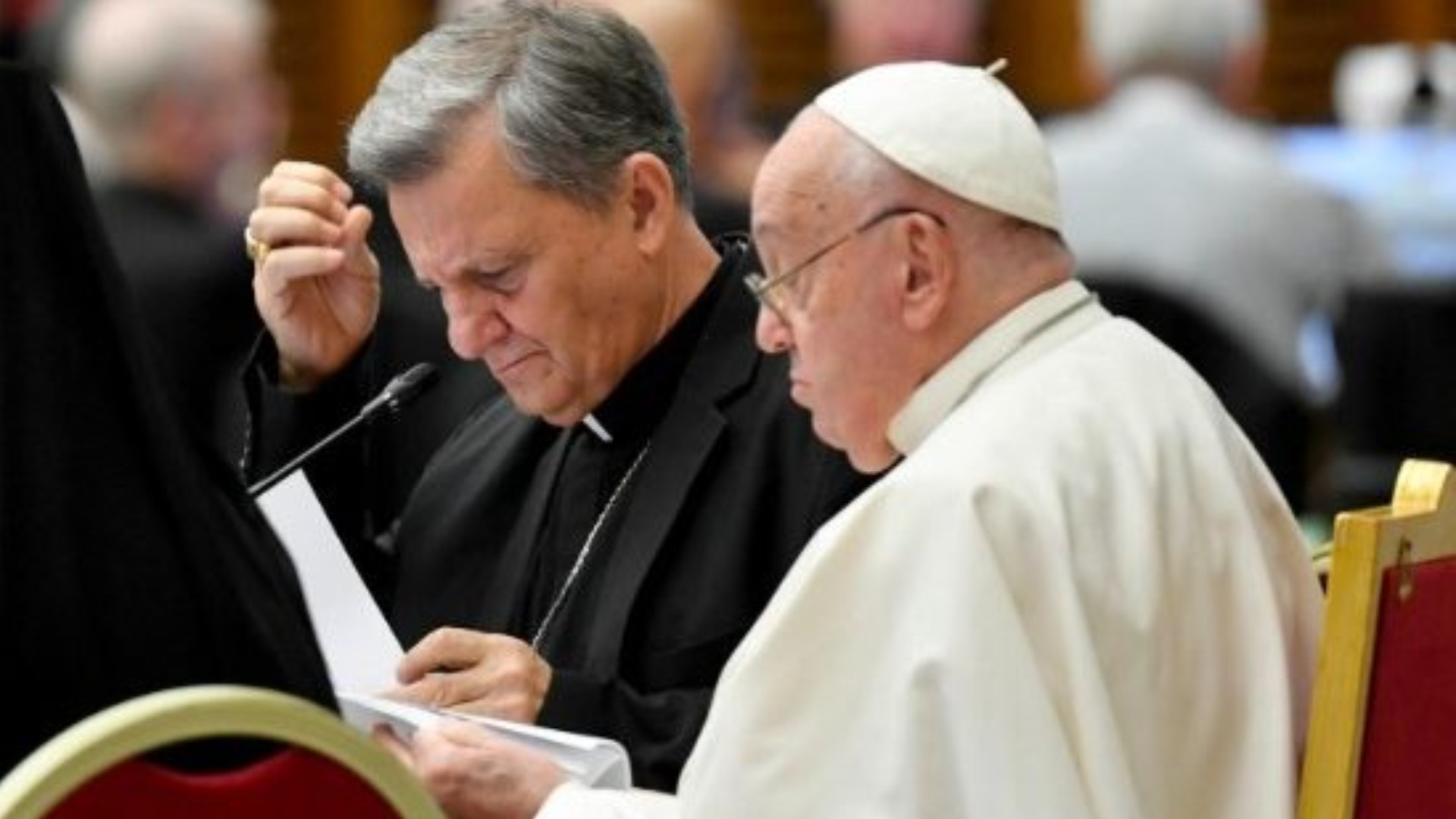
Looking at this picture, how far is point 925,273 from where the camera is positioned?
294 centimetres

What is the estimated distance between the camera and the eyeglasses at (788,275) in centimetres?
296

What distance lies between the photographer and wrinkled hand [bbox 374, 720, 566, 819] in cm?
306

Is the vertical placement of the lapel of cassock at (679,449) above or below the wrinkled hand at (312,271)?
below

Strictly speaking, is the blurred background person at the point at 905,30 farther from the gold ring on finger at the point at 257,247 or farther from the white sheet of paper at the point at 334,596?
the white sheet of paper at the point at 334,596

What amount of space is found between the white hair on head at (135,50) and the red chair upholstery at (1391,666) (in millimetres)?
4139

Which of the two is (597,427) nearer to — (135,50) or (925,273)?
(925,273)

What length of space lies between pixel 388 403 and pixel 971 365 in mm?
837

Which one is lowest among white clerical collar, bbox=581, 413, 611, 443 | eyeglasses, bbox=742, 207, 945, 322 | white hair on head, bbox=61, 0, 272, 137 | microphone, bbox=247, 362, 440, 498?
white hair on head, bbox=61, 0, 272, 137

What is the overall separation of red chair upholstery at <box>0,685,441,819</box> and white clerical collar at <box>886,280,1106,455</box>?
0.56 m

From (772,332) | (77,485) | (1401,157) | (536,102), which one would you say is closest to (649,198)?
(536,102)

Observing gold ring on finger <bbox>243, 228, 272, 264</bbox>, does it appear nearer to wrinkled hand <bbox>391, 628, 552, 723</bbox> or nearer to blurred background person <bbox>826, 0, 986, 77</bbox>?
wrinkled hand <bbox>391, 628, 552, 723</bbox>

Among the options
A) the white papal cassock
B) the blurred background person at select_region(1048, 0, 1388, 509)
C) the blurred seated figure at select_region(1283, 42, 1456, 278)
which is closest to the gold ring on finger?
the white papal cassock

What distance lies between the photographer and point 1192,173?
7.03 m

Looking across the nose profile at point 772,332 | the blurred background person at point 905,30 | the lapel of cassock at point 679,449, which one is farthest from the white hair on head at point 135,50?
the nose profile at point 772,332
